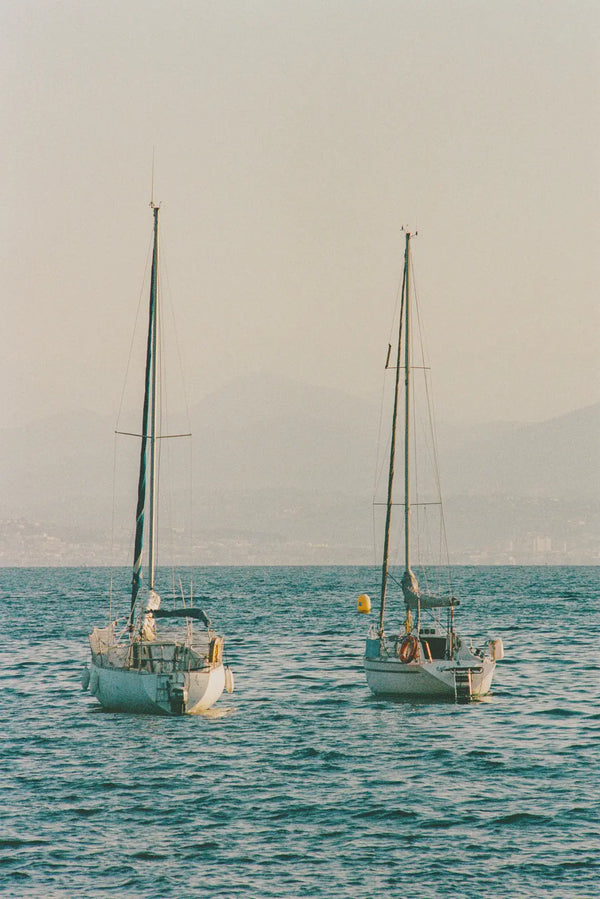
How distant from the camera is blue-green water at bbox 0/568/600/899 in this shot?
86.5 feet

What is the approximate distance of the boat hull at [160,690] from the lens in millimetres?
44688

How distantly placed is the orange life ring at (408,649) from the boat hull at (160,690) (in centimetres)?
722

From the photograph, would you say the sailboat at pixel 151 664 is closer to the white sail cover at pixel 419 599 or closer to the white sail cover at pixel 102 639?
the white sail cover at pixel 102 639

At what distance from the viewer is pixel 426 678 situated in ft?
158

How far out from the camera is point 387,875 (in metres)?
26.4

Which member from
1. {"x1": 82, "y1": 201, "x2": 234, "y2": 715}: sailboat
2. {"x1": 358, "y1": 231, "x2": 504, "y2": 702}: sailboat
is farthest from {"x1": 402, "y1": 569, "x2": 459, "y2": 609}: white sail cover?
{"x1": 82, "y1": 201, "x2": 234, "y2": 715}: sailboat

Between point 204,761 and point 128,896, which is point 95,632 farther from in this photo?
point 128,896

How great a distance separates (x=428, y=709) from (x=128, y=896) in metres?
24.7

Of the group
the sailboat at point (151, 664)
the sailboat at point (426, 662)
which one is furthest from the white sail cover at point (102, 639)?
the sailboat at point (426, 662)

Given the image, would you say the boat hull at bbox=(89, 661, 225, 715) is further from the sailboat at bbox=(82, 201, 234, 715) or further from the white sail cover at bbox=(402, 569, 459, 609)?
the white sail cover at bbox=(402, 569, 459, 609)

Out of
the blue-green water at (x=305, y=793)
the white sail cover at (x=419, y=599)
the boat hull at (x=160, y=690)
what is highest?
the white sail cover at (x=419, y=599)

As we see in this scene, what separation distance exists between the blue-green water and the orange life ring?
76.2 inches

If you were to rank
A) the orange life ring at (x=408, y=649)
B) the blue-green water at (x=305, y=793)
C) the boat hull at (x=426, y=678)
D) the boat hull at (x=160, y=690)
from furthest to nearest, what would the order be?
the boat hull at (x=426, y=678)
the orange life ring at (x=408, y=649)
the boat hull at (x=160, y=690)
the blue-green water at (x=305, y=793)

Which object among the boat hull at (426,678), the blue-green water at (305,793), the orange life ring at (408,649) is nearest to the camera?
the blue-green water at (305,793)
